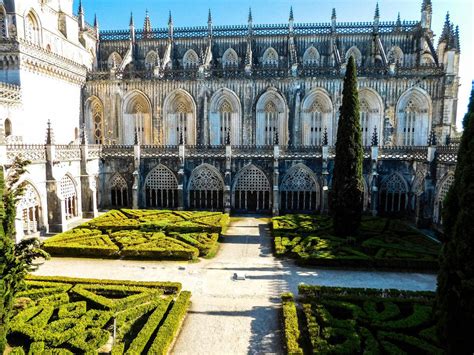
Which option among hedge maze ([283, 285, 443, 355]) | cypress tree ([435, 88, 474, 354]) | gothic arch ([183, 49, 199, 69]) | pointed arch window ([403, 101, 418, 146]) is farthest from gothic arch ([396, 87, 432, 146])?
cypress tree ([435, 88, 474, 354])

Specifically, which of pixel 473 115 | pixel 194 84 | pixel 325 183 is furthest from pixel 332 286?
pixel 194 84

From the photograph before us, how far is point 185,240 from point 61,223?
9.87m

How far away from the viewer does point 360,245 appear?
71.3 ft

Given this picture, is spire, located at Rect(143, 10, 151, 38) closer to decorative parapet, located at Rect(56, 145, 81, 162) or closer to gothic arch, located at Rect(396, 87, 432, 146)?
decorative parapet, located at Rect(56, 145, 81, 162)

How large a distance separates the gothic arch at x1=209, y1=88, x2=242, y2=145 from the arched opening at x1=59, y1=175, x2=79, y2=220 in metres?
14.9

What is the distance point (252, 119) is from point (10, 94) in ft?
70.7

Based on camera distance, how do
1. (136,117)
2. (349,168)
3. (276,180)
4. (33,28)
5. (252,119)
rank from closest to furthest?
(349,168) → (276,180) → (33,28) → (252,119) → (136,117)

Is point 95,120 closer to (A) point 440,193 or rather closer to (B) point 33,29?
(B) point 33,29

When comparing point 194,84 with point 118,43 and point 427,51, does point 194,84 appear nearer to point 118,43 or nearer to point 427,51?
point 118,43

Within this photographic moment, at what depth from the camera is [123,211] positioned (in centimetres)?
3002

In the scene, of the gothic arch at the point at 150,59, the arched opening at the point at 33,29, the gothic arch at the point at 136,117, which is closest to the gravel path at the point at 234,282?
the gothic arch at the point at 136,117

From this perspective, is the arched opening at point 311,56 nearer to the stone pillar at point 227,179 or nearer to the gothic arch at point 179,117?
the gothic arch at point 179,117

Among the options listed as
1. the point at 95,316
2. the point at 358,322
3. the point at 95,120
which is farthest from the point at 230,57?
the point at 358,322

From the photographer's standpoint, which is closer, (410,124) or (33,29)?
(33,29)
